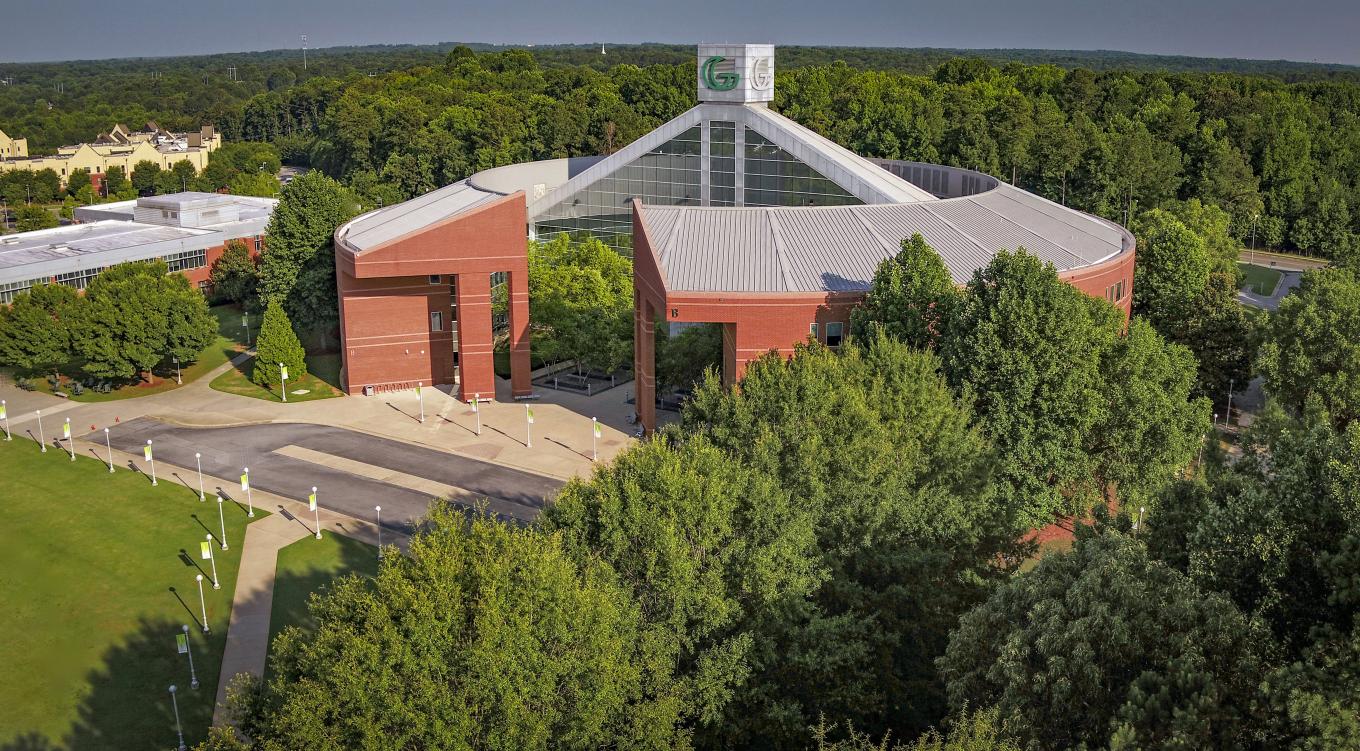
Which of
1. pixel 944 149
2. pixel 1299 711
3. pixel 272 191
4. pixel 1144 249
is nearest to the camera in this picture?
pixel 1299 711

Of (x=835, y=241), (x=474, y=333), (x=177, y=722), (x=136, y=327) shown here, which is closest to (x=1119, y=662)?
(x=177, y=722)

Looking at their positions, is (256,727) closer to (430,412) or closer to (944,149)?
(430,412)

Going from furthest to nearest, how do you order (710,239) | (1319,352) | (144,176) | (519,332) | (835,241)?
(144,176) < (519,332) < (710,239) < (835,241) < (1319,352)

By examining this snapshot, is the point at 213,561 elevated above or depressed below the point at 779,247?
below

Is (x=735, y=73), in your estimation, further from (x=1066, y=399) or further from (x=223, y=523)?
(x=223, y=523)

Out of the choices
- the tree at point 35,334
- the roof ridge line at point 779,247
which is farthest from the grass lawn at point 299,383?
the roof ridge line at point 779,247

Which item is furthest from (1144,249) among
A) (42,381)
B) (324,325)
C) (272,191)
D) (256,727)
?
(272,191)

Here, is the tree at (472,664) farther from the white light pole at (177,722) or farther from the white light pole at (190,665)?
the white light pole at (190,665)
